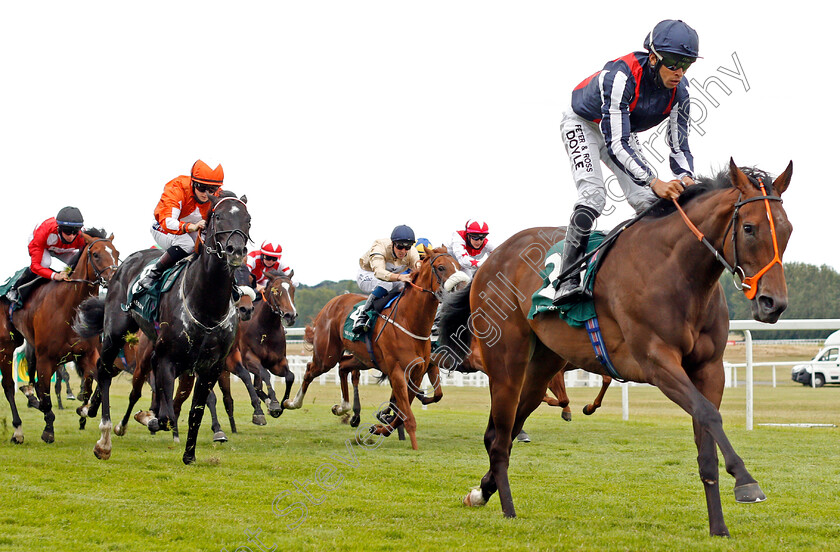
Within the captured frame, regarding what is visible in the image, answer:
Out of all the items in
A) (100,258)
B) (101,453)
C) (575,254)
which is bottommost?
(101,453)

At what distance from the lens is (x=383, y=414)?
364 inches

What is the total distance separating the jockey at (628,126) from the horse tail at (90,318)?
5336 millimetres

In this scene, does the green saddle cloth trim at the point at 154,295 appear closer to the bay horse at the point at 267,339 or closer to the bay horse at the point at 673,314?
the bay horse at the point at 673,314

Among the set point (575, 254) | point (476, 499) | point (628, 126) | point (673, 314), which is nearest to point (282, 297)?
point (476, 499)

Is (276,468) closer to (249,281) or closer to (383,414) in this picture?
(383,414)

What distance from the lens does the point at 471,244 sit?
10.0 metres

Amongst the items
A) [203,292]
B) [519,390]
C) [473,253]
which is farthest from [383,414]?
[519,390]

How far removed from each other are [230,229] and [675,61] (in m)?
3.37

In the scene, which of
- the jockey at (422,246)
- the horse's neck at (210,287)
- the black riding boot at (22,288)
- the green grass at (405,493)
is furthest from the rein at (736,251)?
the black riding boot at (22,288)

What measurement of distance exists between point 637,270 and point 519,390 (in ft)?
3.90

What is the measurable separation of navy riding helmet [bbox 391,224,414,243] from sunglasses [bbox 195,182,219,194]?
→ 298 cm

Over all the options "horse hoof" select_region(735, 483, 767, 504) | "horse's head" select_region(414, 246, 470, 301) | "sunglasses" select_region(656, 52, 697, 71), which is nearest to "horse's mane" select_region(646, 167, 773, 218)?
"sunglasses" select_region(656, 52, 697, 71)

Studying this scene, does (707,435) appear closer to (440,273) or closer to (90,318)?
(440,273)

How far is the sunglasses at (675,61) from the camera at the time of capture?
15.9 feet
